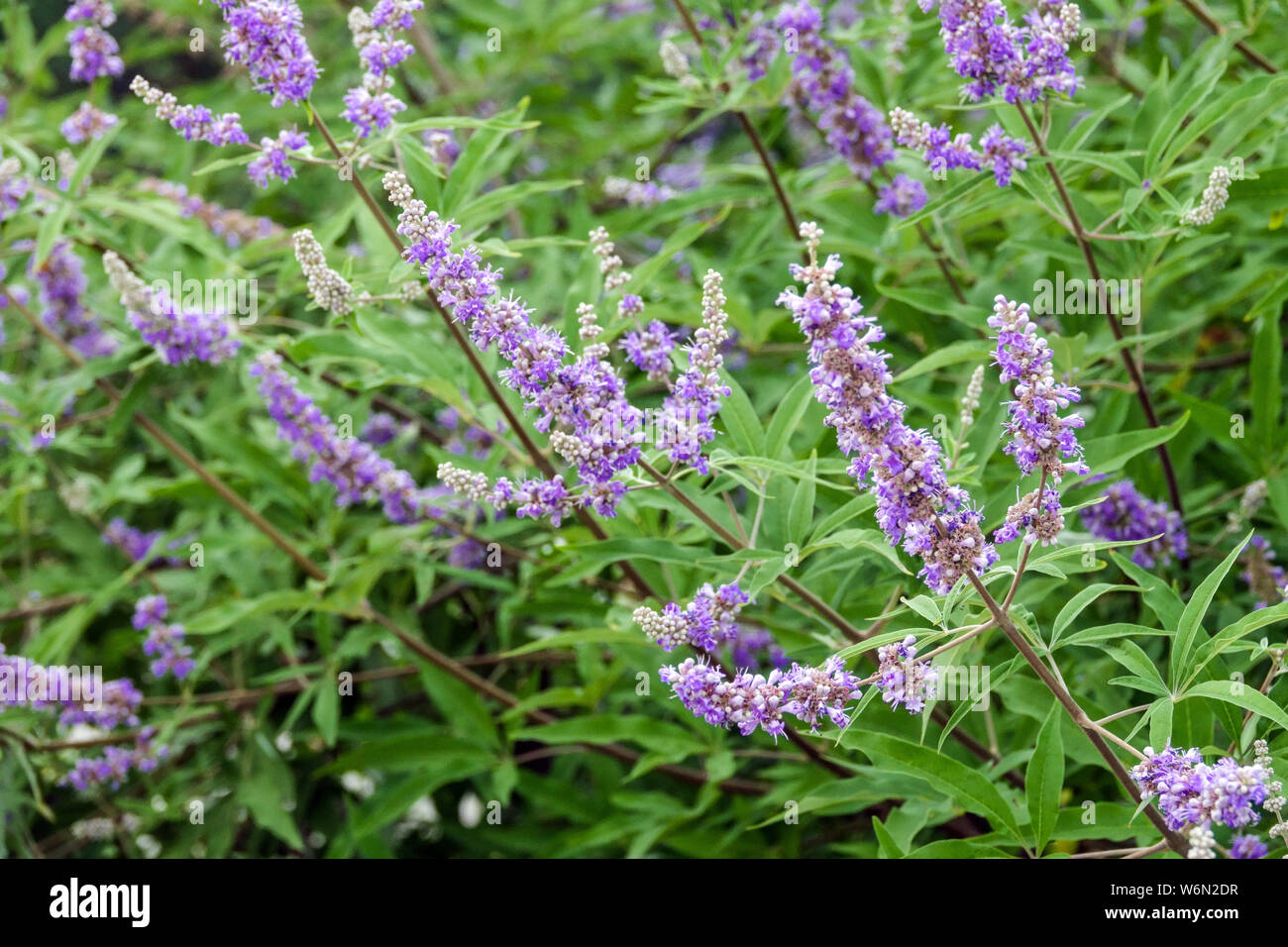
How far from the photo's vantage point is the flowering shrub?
2803 mm

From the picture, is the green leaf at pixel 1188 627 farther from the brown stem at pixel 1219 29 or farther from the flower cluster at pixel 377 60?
the flower cluster at pixel 377 60

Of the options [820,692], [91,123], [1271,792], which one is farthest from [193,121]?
[1271,792]


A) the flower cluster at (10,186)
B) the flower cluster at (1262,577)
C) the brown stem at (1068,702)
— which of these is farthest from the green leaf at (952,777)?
the flower cluster at (10,186)

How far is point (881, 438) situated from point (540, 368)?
0.75m

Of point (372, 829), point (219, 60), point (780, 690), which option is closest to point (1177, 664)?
point (780, 690)

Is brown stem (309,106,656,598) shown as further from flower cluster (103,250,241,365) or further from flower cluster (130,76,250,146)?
flower cluster (103,250,241,365)

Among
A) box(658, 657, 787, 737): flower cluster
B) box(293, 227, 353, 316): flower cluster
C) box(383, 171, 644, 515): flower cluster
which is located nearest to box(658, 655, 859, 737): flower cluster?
box(658, 657, 787, 737): flower cluster

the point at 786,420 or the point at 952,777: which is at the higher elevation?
the point at 786,420

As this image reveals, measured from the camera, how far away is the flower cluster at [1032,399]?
8.15 feet

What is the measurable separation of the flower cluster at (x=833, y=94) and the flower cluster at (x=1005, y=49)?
0.84 meters

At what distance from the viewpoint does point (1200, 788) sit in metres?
2.46

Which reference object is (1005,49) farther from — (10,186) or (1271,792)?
(10,186)
